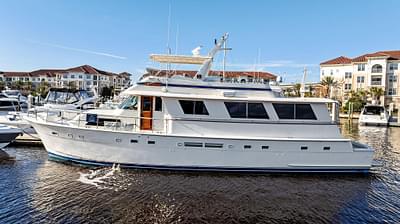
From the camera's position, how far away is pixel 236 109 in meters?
9.65

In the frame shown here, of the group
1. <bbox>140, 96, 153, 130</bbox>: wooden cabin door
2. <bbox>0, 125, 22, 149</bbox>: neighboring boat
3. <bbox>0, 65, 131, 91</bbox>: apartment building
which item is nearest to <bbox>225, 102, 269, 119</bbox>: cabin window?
<bbox>140, 96, 153, 130</bbox>: wooden cabin door

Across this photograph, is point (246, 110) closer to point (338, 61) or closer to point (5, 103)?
point (5, 103)

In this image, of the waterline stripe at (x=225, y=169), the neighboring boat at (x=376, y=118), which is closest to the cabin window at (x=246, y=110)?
the waterline stripe at (x=225, y=169)

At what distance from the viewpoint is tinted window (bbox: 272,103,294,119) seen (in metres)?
9.70

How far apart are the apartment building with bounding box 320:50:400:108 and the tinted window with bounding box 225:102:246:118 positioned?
159 feet

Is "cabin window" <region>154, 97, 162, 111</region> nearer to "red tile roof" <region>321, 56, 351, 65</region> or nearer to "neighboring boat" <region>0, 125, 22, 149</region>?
"neighboring boat" <region>0, 125, 22, 149</region>

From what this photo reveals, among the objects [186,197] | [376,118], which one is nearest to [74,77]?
[376,118]

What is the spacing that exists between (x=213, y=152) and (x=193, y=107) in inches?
67.1

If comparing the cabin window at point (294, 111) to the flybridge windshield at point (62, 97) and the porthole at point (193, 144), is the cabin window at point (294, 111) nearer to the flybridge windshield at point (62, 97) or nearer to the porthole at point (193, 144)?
the porthole at point (193, 144)

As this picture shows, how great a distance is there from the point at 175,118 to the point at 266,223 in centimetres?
462

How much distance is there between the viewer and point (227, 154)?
930 centimetres

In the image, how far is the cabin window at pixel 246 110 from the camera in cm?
962

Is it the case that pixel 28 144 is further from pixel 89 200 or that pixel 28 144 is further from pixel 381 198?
pixel 381 198

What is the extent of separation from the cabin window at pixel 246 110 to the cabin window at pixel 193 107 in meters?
0.84
